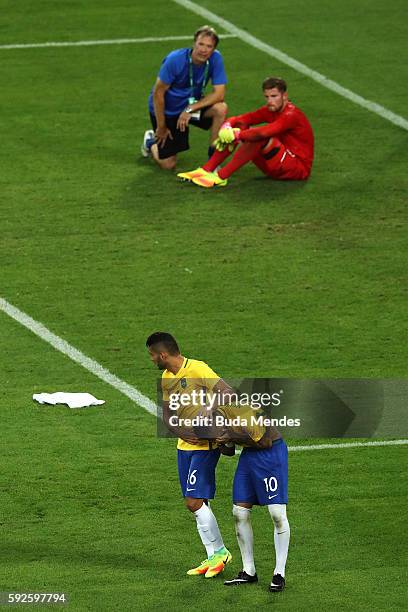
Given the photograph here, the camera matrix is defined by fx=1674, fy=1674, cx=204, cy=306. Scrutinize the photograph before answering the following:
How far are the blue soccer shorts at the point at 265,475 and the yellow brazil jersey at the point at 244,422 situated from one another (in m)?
0.17

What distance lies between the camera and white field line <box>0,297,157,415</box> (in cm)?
1441

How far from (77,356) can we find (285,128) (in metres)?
4.56

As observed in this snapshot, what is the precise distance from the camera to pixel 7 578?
11039mm

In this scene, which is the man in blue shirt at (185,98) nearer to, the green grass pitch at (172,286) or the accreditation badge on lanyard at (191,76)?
the accreditation badge on lanyard at (191,76)

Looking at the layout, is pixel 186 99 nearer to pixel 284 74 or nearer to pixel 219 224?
pixel 219 224

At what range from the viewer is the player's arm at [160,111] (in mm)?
18734

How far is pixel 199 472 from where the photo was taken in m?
11.1

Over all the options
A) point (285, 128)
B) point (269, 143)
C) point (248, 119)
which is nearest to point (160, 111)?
point (248, 119)

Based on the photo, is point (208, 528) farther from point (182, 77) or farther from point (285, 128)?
point (182, 77)

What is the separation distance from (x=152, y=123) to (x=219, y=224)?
6.77 feet

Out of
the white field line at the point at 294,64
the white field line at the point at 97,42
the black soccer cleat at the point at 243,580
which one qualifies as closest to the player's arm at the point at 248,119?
the white field line at the point at 294,64

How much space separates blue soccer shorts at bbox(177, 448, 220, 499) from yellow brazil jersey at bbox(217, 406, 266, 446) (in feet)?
1.21

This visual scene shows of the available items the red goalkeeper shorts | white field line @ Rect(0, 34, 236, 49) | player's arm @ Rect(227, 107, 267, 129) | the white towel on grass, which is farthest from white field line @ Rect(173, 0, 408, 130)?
the white towel on grass

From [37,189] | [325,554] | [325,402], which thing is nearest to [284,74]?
[37,189]
